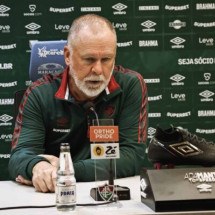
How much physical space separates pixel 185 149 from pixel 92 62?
82cm

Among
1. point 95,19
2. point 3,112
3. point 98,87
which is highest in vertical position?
point 95,19

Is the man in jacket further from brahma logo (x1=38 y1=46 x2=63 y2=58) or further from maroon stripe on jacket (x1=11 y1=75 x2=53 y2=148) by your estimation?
brahma logo (x1=38 y1=46 x2=63 y2=58)

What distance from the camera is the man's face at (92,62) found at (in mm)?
2074

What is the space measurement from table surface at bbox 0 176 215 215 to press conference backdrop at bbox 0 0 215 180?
9.70ft

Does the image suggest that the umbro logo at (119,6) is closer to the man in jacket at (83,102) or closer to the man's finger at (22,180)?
the man in jacket at (83,102)

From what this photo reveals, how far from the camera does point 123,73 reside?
2.33 m

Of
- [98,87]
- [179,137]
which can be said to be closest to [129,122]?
[98,87]

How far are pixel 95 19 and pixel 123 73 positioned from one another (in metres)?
0.32

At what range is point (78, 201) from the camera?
4.62 ft

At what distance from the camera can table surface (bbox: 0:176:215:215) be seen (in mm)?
1238

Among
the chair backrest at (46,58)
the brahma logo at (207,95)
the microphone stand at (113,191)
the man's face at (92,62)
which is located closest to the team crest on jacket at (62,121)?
the man's face at (92,62)

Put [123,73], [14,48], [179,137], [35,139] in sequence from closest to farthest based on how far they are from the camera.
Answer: [179,137], [35,139], [123,73], [14,48]

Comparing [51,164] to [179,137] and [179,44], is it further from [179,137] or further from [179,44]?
[179,44]

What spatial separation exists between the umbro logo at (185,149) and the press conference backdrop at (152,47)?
3.34 metres
